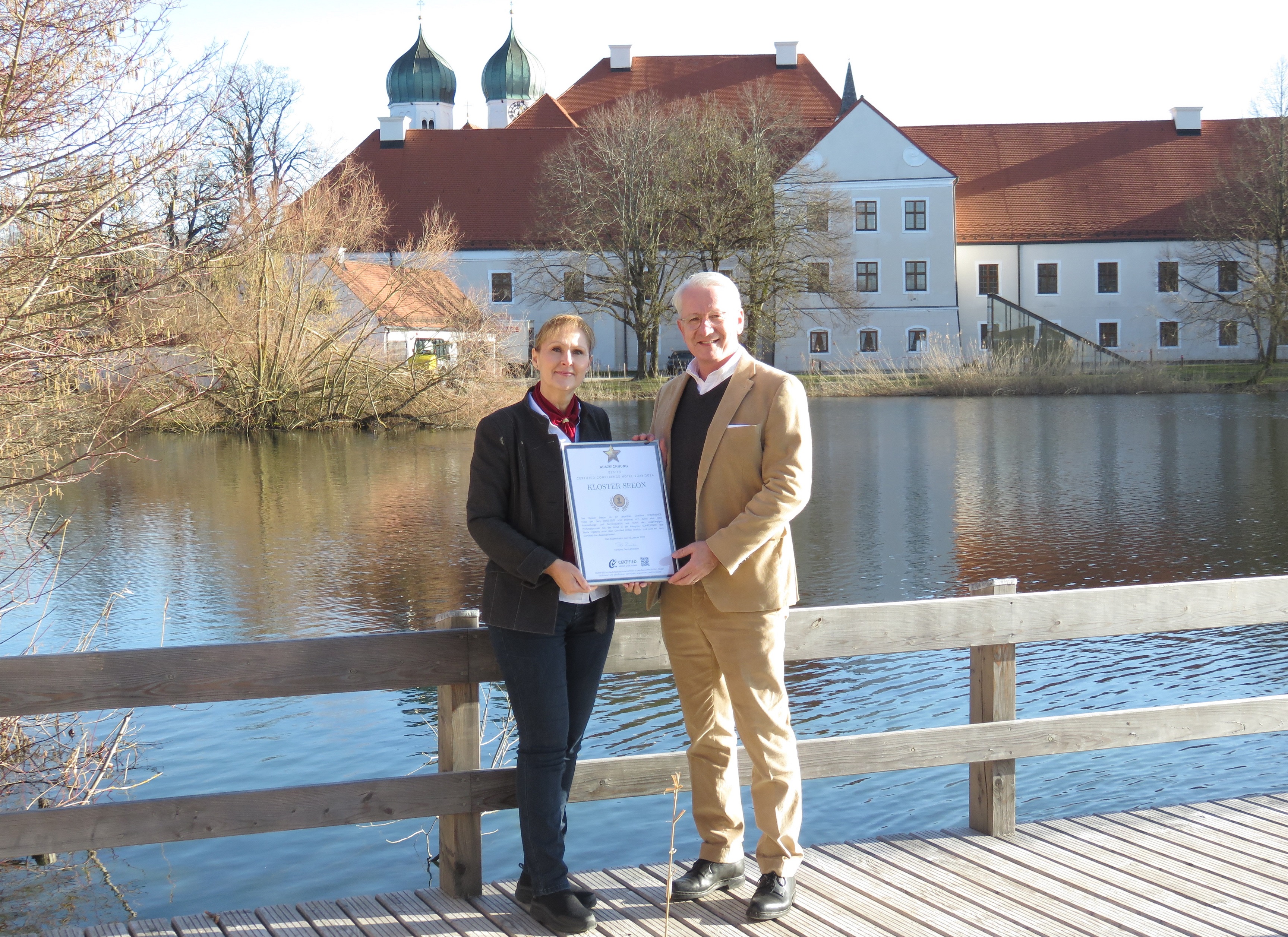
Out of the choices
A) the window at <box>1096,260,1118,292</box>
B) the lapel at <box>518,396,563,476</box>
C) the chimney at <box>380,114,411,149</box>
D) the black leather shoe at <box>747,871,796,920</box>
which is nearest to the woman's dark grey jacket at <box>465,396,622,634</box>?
the lapel at <box>518,396,563,476</box>

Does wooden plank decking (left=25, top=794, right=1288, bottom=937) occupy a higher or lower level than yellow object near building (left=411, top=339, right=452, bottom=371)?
lower

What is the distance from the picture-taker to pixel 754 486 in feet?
13.0

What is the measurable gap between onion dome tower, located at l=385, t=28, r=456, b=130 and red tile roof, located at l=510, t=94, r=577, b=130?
9462mm

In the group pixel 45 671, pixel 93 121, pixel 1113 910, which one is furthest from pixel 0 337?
pixel 1113 910

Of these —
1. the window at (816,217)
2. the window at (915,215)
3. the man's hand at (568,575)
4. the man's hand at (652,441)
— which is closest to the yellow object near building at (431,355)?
the window at (816,217)

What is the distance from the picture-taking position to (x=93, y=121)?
5.15 meters

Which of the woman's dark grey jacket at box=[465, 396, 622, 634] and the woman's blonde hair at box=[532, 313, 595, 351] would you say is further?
the woman's blonde hair at box=[532, 313, 595, 351]

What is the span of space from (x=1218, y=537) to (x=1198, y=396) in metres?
26.6

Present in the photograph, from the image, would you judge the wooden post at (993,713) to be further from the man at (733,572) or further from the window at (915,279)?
the window at (915,279)

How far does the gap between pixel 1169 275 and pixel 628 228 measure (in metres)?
23.3

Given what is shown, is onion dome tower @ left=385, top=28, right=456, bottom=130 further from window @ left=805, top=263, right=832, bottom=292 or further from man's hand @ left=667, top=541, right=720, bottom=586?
man's hand @ left=667, top=541, right=720, bottom=586

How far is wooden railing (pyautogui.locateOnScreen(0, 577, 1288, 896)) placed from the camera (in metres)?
3.73

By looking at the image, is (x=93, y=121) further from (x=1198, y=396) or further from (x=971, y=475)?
(x=1198, y=396)

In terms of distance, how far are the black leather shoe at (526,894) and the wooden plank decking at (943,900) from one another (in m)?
0.03
